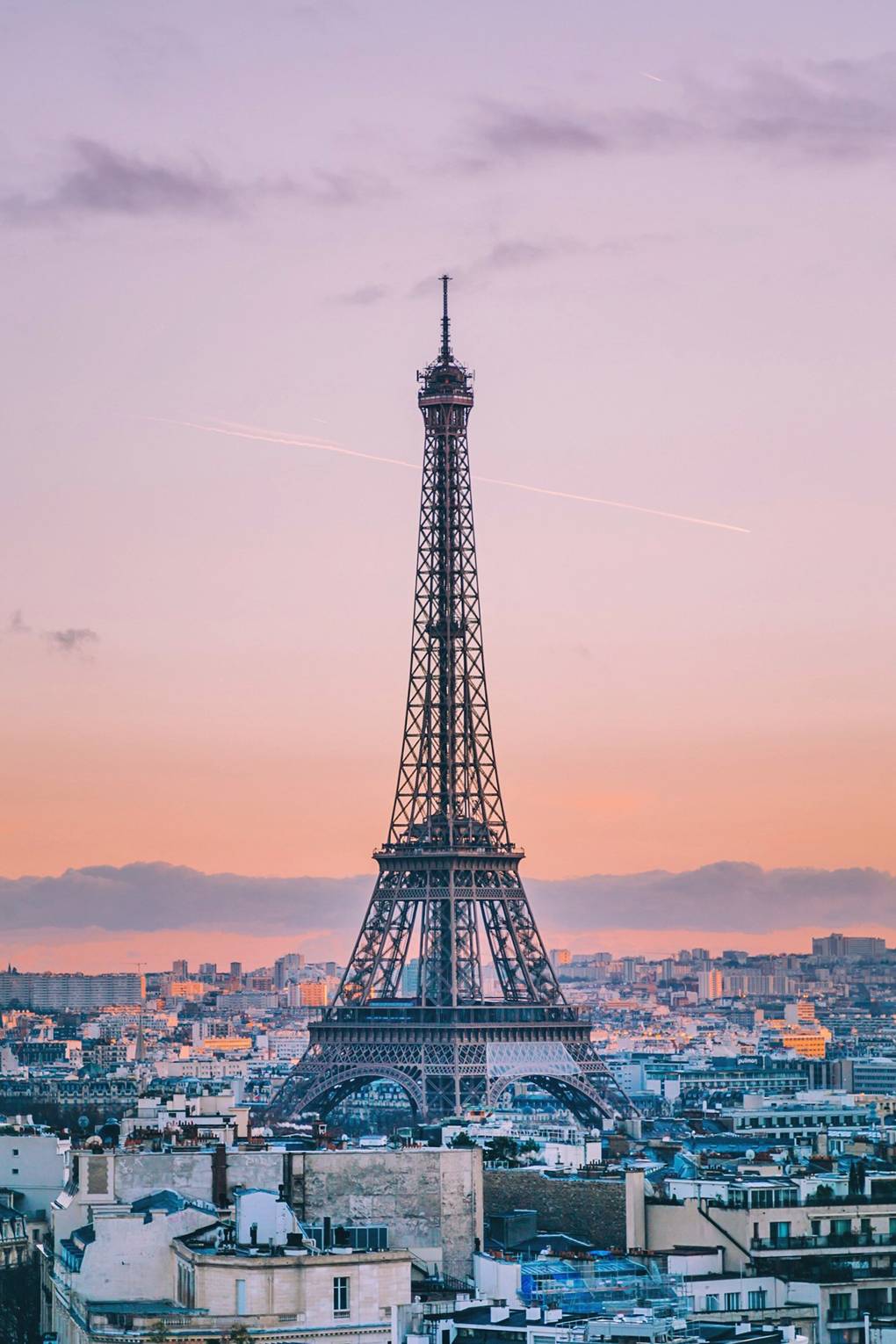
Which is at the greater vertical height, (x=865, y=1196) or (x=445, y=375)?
(x=445, y=375)

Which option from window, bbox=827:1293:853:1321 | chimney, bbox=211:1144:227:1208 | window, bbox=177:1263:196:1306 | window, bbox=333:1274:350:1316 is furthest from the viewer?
chimney, bbox=211:1144:227:1208

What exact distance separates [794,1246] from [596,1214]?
151 inches

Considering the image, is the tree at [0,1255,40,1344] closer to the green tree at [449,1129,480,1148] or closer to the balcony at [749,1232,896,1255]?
the green tree at [449,1129,480,1148]

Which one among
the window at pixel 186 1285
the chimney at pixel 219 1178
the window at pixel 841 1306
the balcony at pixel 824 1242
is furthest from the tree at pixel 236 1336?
the balcony at pixel 824 1242

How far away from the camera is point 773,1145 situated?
96.2 meters

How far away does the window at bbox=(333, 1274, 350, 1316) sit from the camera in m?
53.2

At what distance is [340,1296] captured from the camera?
53344 mm

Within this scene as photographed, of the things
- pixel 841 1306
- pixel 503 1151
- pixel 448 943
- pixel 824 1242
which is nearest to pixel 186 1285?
pixel 841 1306

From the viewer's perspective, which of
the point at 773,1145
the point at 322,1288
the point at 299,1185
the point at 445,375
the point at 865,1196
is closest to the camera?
the point at 322,1288

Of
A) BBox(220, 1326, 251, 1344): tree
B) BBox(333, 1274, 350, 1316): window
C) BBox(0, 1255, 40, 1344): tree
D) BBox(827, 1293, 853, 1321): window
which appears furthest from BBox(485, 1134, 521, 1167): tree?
BBox(220, 1326, 251, 1344): tree

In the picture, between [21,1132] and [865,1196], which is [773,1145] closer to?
[21,1132]

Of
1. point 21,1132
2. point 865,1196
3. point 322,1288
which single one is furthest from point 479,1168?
point 21,1132

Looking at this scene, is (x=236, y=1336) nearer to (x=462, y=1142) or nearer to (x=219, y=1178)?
(x=219, y=1178)

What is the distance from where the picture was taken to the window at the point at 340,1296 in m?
53.2
